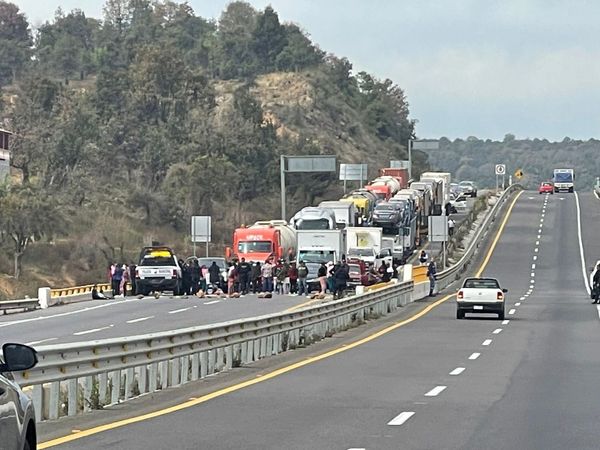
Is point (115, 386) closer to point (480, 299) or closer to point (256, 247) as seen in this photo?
point (480, 299)

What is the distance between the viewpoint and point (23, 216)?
81.9 m

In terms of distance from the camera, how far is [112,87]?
139750 mm

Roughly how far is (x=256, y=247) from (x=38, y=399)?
4969 centimetres

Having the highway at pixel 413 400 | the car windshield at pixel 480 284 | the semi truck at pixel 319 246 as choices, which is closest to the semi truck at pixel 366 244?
the semi truck at pixel 319 246

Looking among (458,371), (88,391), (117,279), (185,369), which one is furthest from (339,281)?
(88,391)

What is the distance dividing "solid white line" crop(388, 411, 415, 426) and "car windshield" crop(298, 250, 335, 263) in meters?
49.0

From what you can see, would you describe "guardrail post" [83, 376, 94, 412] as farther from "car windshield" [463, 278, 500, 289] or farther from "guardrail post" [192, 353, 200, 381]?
"car windshield" [463, 278, 500, 289]

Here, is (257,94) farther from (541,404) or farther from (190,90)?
(541,404)

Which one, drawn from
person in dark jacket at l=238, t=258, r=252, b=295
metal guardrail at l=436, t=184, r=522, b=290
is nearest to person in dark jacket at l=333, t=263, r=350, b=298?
person in dark jacket at l=238, t=258, r=252, b=295

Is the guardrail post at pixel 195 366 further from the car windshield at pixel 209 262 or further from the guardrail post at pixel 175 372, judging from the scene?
the car windshield at pixel 209 262

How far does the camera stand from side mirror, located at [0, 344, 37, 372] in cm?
812

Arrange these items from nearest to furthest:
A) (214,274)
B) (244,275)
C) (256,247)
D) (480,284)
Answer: (480,284) < (244,275) < (214,274) < (256,247)

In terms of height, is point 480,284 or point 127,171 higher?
point 127,171

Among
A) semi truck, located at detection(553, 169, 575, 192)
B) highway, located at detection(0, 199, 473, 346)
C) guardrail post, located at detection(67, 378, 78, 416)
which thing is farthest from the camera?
semi truck, located at detection(553, 169, 575, 192)
